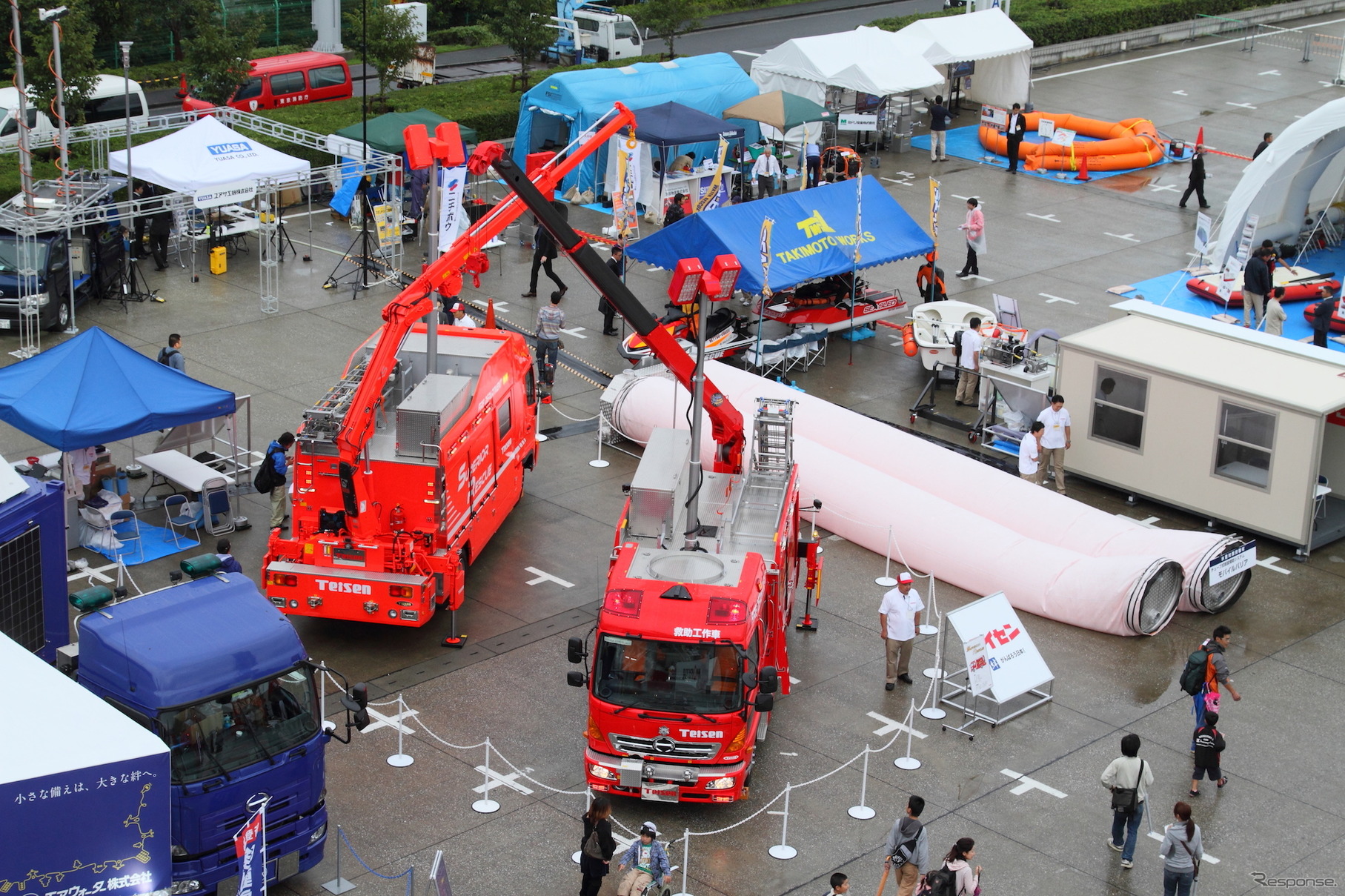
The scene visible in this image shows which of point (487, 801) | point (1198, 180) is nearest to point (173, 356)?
point (487, 801)

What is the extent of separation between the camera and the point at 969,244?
32.3 metres

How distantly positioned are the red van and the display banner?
27.0 metres

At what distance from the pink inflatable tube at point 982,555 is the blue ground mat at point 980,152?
19459mm

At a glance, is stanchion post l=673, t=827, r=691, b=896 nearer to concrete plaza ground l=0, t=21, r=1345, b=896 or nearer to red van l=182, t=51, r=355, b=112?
concrete plaza ground l=0, t=21, r=1345, b=896

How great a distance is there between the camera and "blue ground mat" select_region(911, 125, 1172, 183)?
40594 mm

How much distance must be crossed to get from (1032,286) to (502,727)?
18.6m

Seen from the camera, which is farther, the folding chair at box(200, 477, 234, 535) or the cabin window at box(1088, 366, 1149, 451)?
the cabin window at box(1088, 366, 1149, 451)

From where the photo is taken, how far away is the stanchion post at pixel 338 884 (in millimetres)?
14852

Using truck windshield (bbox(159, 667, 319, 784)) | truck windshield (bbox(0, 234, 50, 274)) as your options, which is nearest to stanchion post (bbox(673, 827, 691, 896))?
truck windshield (bbox(159, 667, 319, 784))

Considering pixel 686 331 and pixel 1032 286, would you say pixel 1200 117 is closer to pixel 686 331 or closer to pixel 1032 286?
pixel 1032 286

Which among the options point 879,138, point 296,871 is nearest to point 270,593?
point 296,871

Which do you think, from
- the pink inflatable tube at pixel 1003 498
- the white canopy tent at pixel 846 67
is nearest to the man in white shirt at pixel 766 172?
the white canopy tent at pixel 846 67

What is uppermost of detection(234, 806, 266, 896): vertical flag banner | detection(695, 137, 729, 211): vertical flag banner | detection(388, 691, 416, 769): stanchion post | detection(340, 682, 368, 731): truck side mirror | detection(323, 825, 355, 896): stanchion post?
detection(695, 137, 729, 211): vertical flag banner

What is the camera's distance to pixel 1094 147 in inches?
1612
